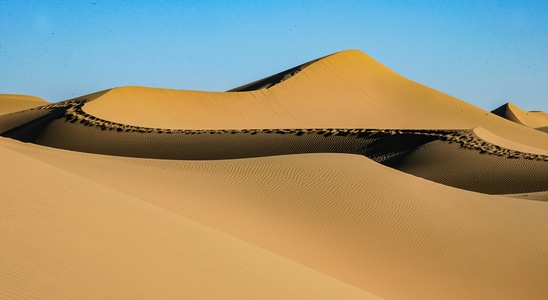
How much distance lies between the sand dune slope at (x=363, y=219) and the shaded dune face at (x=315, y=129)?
880cm

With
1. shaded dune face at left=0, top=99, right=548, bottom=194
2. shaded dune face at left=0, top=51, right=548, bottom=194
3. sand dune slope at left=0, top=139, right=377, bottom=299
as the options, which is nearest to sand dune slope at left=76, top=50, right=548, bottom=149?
shaded dune face at left=0, top=51, right=548, bottom=194

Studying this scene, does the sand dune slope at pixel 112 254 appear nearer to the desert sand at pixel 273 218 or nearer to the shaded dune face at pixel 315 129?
the desert sand at pixel 273 218

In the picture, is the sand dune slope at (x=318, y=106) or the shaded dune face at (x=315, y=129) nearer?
the shaded dune face at (x=315, y=129)

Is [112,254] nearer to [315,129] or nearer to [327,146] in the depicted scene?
[327,146]

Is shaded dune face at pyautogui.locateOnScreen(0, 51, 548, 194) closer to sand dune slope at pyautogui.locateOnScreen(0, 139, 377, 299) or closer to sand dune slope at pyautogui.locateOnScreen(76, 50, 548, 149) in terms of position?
sand dune slope at pyautogui.locateOnScreen(76, 50, 548, 149)

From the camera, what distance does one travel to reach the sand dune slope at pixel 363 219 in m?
12.6

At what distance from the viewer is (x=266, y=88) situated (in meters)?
54.9

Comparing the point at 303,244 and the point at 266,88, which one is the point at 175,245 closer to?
the point at 303,244

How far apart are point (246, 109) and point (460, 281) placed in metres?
38.3

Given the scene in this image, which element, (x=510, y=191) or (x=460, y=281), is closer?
(x=460, y=281)

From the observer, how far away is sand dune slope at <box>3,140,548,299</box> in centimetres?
1261

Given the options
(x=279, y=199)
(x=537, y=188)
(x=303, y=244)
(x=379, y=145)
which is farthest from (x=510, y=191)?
(x=303, y=244)

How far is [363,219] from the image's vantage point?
14.8 meters

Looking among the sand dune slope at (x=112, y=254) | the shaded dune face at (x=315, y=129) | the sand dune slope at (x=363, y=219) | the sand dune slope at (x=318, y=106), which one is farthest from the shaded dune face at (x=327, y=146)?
the sand dune slope at (x=112, y=254)
